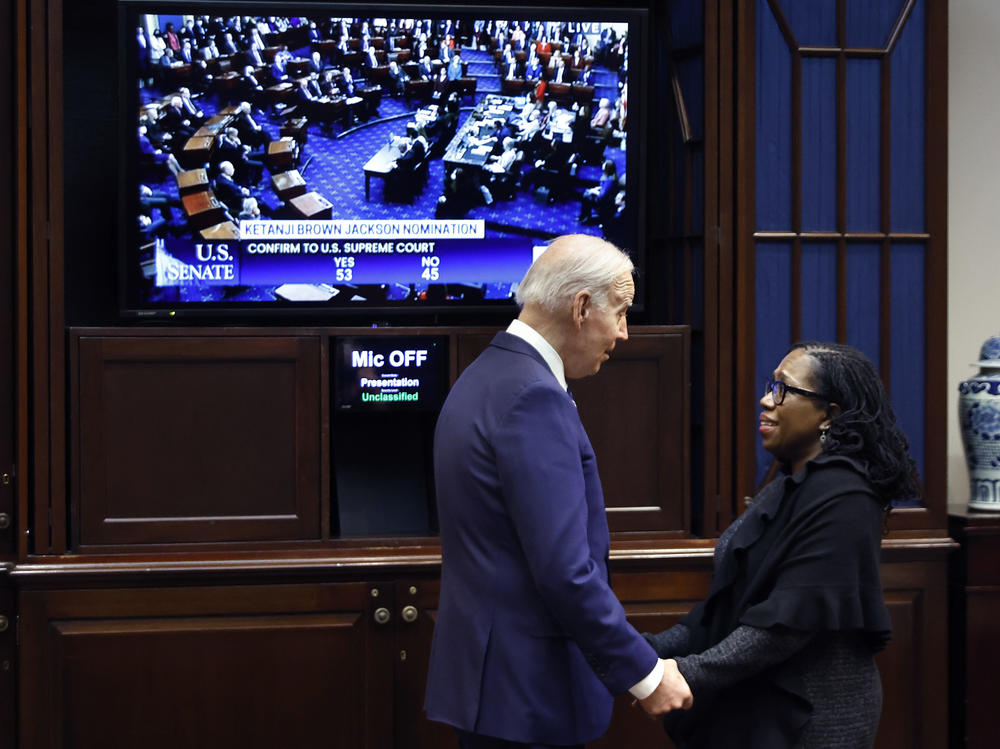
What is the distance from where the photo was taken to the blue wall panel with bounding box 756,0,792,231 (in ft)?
10.8

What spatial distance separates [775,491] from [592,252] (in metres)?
0.57

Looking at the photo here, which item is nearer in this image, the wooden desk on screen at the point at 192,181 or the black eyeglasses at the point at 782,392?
the black eyeglasses at the point at 782,392

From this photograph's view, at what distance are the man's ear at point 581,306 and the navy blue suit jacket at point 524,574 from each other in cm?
10

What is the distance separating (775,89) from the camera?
Result: 130 inches

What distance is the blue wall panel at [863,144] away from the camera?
3316 mm

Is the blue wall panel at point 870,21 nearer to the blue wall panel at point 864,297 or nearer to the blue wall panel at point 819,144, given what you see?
the blue wall panel at point 819,144

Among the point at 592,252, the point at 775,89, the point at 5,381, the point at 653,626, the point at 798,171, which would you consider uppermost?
the point at 775,89

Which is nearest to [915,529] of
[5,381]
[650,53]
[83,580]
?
[650,53]

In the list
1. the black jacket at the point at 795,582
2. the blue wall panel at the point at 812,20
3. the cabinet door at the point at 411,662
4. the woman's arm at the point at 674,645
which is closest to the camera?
the black jacket at the point at 795,582

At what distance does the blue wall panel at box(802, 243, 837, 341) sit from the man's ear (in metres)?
1.41

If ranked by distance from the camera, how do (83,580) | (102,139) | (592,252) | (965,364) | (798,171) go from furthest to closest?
(965,364), (102,139), (798,171), (83,580), (592,252)

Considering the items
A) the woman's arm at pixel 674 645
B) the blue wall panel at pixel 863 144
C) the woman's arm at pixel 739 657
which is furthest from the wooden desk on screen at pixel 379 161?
the woman's arm at pixel 739 657

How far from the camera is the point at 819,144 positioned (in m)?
3.32

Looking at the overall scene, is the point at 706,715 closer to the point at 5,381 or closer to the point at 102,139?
the point at 5,381
